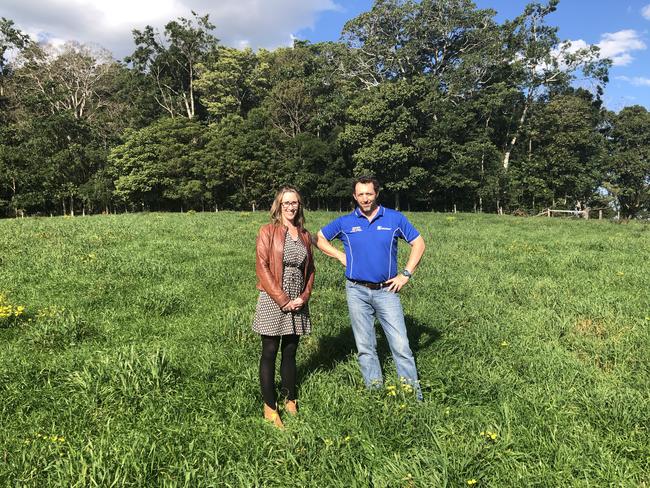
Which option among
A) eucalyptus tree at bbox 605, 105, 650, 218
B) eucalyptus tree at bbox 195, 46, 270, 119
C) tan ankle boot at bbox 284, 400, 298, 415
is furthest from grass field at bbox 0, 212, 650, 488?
eucalyptus tree at bbox 195, 46, 270, 119

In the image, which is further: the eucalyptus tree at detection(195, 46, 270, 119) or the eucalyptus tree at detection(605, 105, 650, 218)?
the eucalyptus tree at detection(195, 46, 270, 119)

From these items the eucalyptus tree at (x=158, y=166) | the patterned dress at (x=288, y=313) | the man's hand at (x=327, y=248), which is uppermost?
the eucalyptus tree at (x=158, y=166)

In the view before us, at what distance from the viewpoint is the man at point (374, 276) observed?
4105 millimetres

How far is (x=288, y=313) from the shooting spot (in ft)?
12.6

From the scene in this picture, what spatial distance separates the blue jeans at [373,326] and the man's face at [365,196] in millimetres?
779

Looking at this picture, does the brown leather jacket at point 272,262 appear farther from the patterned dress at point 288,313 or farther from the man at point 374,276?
the man at point 374,276

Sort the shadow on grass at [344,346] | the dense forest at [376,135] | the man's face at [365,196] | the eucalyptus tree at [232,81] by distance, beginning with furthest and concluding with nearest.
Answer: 1. the eucalyptus tree at [232,81]
2. the dense forest at [376,135]
3. the shadow on grass at [344,346]
4. the man's face at [365,196]

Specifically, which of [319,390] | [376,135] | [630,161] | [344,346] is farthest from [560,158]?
[319,390]

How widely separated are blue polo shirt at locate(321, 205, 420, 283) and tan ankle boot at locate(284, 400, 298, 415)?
1.30 metres

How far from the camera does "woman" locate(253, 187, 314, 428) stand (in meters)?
3.80

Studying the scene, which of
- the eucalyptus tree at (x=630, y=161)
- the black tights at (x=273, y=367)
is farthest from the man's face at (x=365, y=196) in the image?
the eucalyptus tree at (x=630, y=161)

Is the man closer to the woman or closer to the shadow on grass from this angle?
the woman

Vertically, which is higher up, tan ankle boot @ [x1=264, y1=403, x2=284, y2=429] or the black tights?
the black tights

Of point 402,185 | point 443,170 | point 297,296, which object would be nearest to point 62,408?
point 297,296
